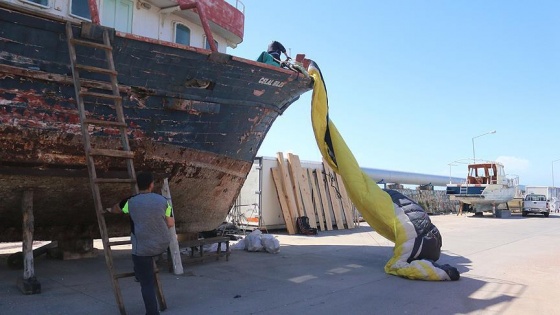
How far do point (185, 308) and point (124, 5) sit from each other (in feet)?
16.7

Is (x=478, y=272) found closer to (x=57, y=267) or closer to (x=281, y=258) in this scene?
(x=281, y=258)

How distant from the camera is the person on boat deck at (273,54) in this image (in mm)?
7867

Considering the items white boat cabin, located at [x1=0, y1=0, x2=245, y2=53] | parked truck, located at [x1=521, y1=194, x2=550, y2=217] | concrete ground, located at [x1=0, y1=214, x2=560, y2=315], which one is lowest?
concrete ground, located at [x1=0, y1=214, x2=560, y2=315]

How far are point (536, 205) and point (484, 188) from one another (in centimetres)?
678

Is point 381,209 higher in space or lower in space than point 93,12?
lower

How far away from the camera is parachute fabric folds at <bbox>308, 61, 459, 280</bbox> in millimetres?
6844

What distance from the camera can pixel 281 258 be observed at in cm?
864

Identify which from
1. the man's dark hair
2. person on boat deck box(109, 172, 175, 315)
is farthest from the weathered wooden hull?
person on boat deck box(109, 172, 175, 315)

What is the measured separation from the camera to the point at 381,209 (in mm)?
7660

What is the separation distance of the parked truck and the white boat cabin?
26.0 m

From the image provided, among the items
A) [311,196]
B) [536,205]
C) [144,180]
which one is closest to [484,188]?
[536,205]

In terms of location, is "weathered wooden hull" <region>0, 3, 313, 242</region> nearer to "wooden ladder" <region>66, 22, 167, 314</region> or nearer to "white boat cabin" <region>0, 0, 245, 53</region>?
"wooden ladder" <region>66, 22, 167, 314</region>

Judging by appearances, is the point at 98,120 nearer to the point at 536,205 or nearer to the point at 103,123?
the point at 103,123

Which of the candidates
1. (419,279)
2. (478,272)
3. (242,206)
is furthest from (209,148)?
(242,206)
